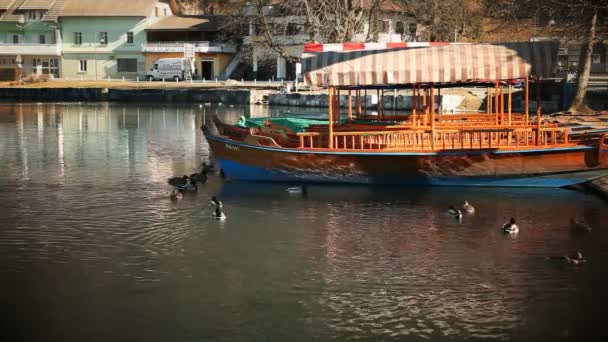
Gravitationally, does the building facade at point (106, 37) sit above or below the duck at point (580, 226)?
above

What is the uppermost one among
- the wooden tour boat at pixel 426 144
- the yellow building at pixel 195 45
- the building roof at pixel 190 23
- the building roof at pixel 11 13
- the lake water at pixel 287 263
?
the building roof at pixel 11 13

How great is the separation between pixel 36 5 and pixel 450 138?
7613cm

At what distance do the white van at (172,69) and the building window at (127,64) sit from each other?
17.8 feet

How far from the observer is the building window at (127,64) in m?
91.6

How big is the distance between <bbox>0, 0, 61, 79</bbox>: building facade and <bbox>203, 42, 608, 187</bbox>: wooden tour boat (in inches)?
2766

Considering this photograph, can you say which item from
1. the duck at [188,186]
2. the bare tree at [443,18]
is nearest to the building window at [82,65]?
the bare tree at [443,18]

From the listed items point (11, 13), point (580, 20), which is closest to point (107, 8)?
point (11, 13)

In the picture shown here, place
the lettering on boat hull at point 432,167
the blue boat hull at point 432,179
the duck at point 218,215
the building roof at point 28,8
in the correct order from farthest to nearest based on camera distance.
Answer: the building roof at point 28,8 < the blue boat hull at point 432,179 < the lettering on boat hull at point 432,167 < the duck at point 218,215

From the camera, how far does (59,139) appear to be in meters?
41.9

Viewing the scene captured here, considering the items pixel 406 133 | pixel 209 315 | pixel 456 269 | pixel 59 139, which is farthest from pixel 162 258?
pixel 59 139

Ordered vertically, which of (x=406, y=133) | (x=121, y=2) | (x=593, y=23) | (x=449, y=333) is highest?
(x=121, y=2)

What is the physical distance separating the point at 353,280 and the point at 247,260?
2.64m

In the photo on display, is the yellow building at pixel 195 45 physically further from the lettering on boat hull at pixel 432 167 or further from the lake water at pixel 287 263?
the lettering on boat hull at pixel 432 167

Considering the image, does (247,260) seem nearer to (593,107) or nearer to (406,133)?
(406,133)
